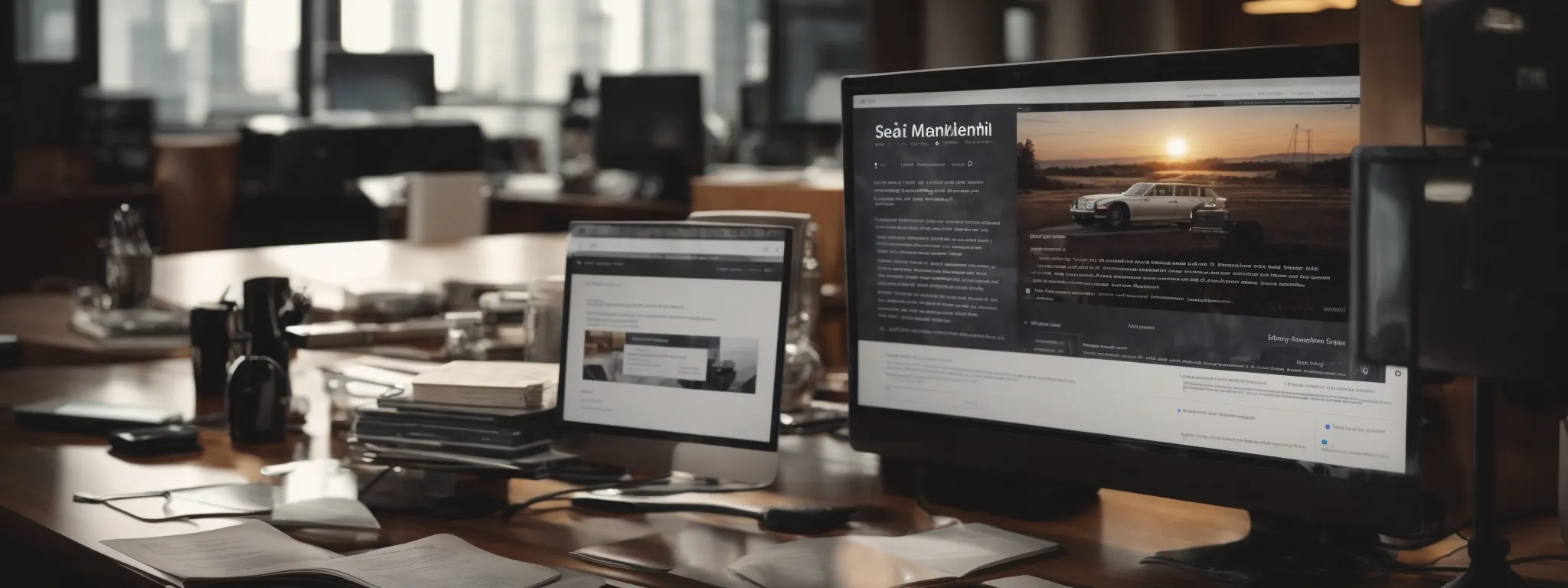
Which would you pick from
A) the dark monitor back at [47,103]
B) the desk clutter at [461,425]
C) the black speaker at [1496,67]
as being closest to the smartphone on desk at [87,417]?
the desk clutter at [461,425]

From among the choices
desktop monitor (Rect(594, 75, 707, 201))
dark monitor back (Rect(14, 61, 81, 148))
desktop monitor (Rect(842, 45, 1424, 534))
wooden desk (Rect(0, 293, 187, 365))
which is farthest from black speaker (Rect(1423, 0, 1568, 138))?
dark monitor back (Rect(14, 61, 81, 148))

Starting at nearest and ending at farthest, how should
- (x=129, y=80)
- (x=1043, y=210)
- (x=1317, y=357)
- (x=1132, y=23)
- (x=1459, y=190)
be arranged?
(x=1459, y=190) → (x=1317, y=357) → (x=1043, y=210) → (x=1132, y=23) → (x=129, y=80)

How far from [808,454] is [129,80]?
6.30 meters

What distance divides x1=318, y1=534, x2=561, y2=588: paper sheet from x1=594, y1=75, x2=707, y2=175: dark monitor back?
4104 mm

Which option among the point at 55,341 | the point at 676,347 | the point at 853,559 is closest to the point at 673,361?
the point at 676,347

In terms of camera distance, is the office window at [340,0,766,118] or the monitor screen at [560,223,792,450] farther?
the office window at [340,0,766,118]

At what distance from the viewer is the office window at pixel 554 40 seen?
8.12m

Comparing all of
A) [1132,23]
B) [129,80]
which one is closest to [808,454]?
[1132,23]

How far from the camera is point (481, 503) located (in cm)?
145

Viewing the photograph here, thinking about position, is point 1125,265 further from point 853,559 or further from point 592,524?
point 592,524

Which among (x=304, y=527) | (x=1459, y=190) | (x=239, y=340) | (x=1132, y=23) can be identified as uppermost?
(x=1132, y=23)

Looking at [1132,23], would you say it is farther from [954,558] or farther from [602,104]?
[602,104]

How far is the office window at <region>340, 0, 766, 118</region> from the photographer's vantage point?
8125 mm

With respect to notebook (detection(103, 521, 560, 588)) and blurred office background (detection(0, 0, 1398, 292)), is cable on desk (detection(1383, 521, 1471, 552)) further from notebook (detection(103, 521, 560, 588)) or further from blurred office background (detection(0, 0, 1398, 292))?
notebook (detection(103, 521, 560, 588))
